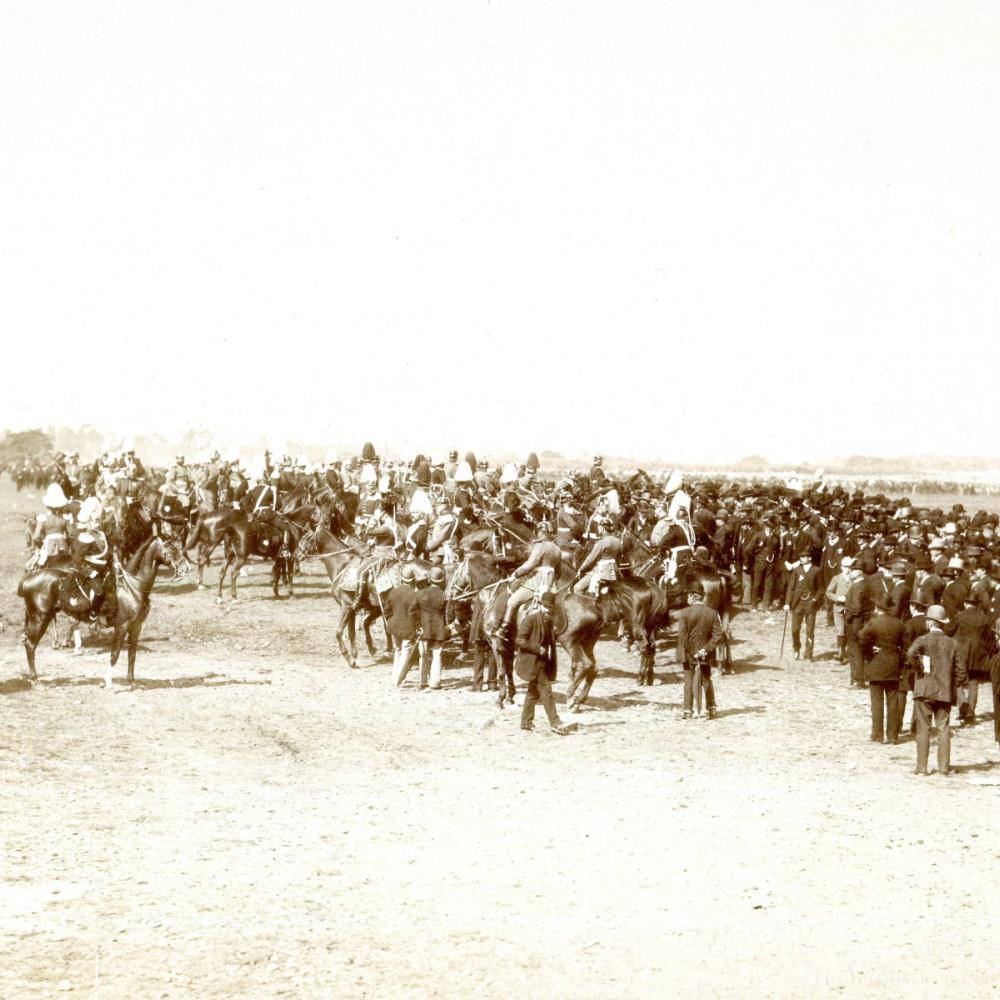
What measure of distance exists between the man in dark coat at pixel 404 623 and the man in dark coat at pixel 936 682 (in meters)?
7.18

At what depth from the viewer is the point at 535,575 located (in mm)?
15711

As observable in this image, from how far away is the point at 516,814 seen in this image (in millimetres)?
11234

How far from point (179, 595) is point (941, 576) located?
685 inches

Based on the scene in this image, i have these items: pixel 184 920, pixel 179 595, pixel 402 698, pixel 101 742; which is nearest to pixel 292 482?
pixel 179 595

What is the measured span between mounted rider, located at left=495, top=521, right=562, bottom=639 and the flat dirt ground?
4.62 ft

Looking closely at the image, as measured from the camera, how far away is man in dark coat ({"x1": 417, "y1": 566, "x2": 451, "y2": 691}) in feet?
57.1

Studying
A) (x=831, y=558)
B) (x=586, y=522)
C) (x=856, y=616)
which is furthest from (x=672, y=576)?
(x=831, y=558)

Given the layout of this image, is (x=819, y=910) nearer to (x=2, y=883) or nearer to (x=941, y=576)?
Result: (x=2, y=883)

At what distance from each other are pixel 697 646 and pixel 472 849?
615 centimetres

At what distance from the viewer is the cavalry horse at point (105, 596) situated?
16844 millimetres

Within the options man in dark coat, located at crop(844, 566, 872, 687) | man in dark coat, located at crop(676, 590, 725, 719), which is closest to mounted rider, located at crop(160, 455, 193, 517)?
man in dark coat, located at crop(676, 590, 725, 719)

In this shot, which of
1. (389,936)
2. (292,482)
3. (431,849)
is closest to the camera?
(389,936)

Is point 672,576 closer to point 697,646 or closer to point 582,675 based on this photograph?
point 582,675

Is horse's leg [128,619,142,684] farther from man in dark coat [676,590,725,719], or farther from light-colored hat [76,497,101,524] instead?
man in dark coat [676,590,725,719]
